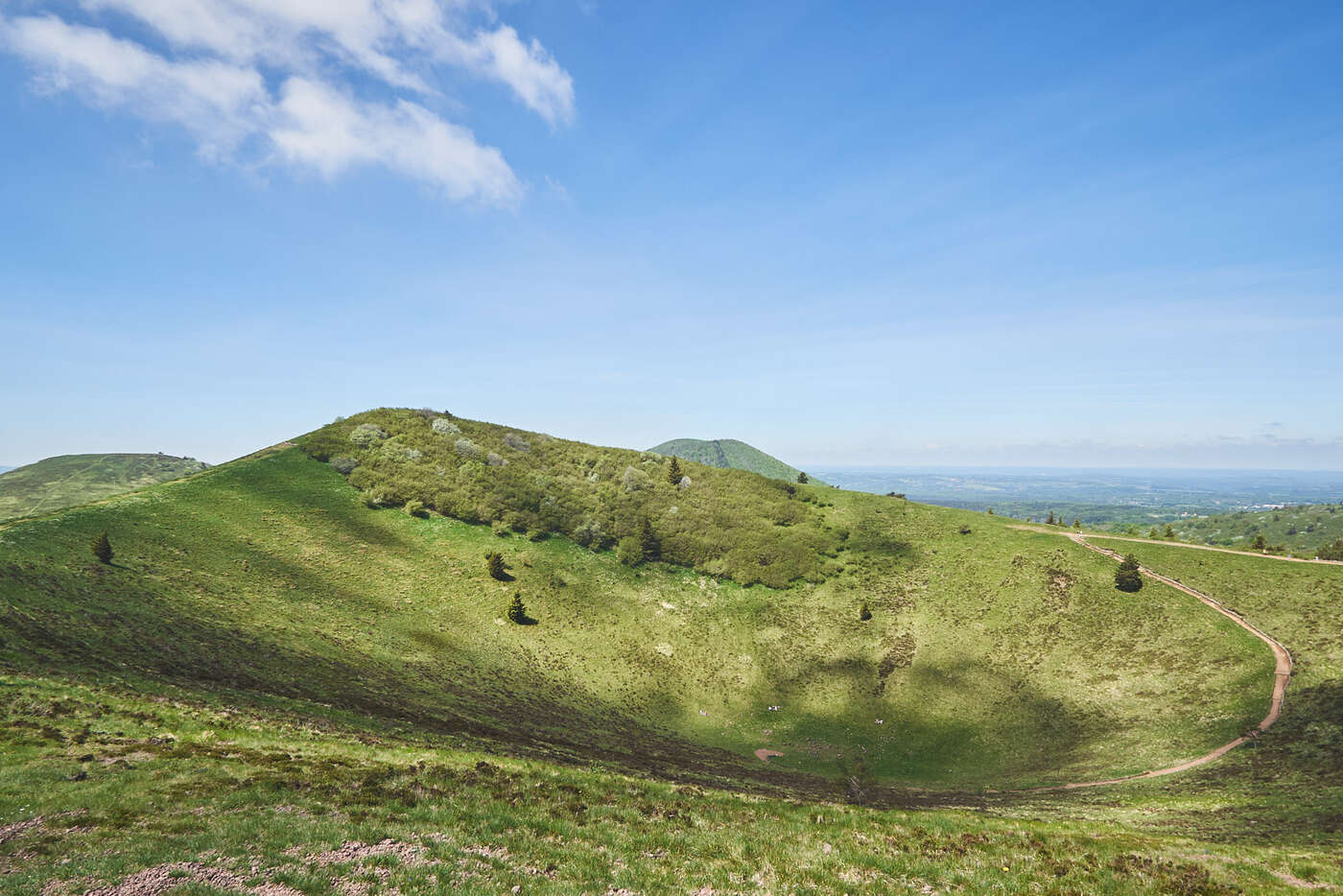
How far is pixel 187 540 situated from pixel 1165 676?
98.2m

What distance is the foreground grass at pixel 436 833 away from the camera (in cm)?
1234

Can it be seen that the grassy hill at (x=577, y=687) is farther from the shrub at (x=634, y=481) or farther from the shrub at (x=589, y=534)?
the shrub at (x=634, y=481)

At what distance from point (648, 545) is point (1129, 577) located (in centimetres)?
6156

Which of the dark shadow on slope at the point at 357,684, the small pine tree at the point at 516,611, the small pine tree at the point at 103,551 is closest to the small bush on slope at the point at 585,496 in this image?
the small pine tree at the point at 516,611

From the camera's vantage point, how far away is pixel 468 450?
89.8 metres

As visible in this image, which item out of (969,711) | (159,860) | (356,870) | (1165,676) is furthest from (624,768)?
(1165,676)

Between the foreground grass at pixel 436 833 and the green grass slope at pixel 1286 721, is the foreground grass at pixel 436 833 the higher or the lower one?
the higher one

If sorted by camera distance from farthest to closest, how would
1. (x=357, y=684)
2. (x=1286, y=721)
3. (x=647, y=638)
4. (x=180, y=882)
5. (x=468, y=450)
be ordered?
(x=468, y=450), (x=647, y=638), (x=1286, y=721), (x=357, y=684), (x=180, y=882)

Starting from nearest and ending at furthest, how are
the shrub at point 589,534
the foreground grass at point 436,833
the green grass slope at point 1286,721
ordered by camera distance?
1. the foreground grass at point 436,833
2. the green grass slope at point 1286,721
3. the shrub at point 589,534

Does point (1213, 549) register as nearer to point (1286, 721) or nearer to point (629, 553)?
point (1286, 721)

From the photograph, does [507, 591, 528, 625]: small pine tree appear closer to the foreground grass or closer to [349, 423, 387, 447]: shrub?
the foreground grass

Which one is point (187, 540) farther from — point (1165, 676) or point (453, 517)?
point (1165, 676)

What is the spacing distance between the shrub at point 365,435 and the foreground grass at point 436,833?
67.5 meters

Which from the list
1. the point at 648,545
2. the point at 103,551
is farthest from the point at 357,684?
the point at 648,545
